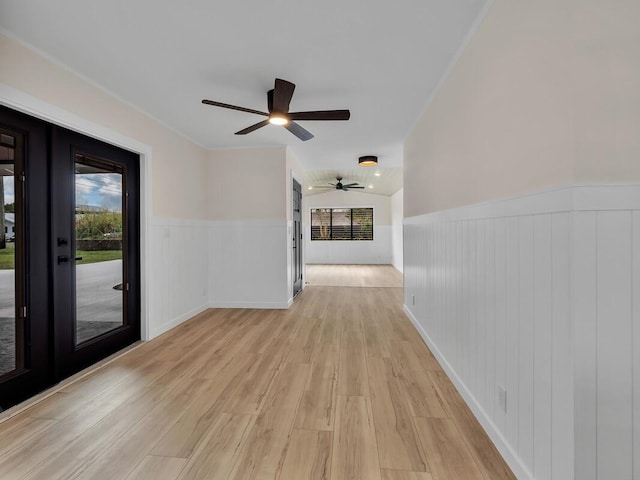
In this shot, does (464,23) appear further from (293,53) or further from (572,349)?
(572,349)

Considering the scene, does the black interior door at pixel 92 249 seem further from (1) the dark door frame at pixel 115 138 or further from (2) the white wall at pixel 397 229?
(2) the white wall at pixel 397 229

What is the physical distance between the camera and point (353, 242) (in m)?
10.7

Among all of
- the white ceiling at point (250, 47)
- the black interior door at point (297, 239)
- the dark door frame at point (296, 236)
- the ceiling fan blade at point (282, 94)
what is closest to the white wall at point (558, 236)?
the white ceiling at point (250, 47)

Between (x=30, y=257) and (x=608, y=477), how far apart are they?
3.23 metres

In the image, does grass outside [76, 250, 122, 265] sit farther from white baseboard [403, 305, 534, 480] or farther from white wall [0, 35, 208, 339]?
white baseboard [403, 305, 534, 480]

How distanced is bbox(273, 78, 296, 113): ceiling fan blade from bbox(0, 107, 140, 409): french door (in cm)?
165

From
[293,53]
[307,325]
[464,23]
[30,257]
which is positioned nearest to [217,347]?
[307,325]

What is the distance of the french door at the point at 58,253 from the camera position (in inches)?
78.5

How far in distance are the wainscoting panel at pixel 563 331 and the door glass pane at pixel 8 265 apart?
2.99 m

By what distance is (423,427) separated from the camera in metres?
1.72

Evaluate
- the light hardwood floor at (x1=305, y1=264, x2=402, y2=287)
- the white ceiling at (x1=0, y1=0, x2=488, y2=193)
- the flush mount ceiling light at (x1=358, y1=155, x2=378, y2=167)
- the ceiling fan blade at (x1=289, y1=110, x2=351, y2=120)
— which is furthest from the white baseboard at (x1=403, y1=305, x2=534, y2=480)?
the light hardwood floor at (x1=305, y1=264, x2=402, y2=287)

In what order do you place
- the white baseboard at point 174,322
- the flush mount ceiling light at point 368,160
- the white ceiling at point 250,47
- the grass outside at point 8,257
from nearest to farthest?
the white ceiling at point 250,47 < the grass outside at point 8,257 < the white baseboard at point 174,322 < the flush mount ceiling light at point 368,160

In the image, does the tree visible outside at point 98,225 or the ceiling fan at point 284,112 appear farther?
the tree visible outside at point 98,225

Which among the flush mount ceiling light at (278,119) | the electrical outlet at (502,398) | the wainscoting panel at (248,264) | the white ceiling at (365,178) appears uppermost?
the white ceiling at (365,178)
